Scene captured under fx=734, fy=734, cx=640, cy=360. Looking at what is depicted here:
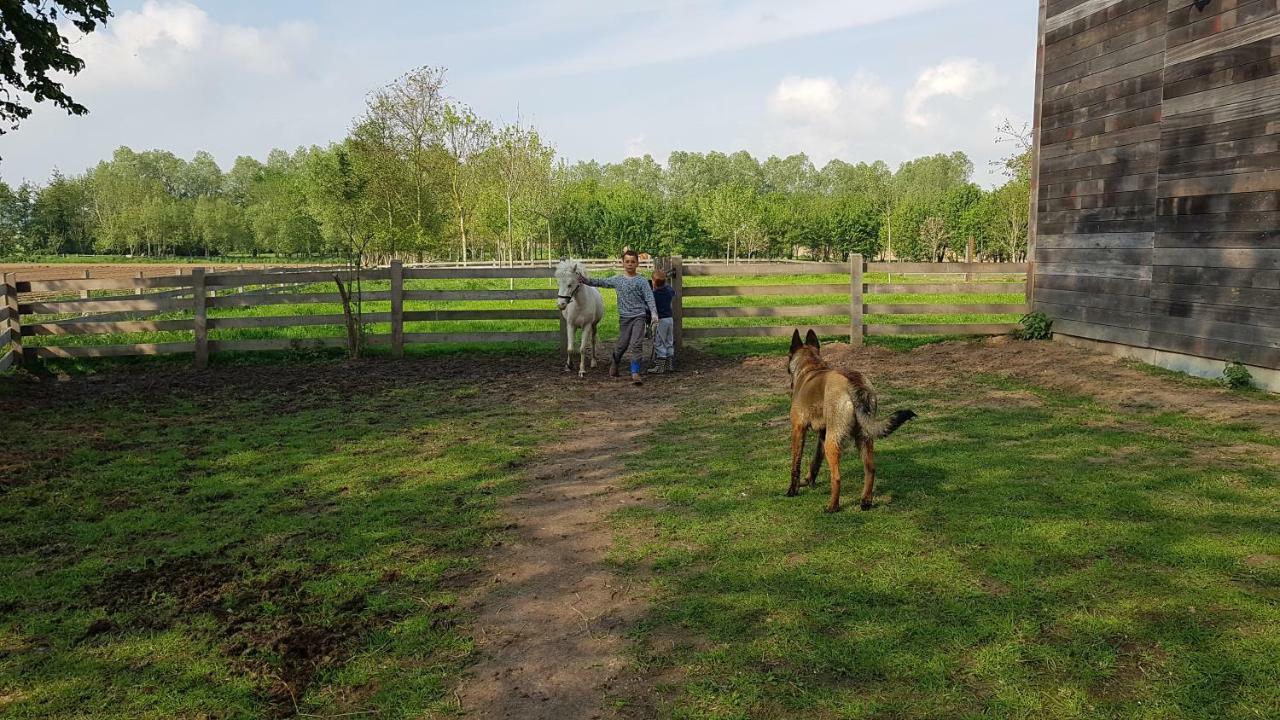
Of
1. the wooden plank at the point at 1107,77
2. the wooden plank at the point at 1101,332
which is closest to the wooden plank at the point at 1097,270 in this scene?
the wooden plank at the point at 1101,332

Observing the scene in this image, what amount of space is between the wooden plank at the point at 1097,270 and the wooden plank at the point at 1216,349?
0.87 m

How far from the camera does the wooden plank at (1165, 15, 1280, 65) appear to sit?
8.11m

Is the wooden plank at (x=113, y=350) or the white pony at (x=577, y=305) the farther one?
the wooden plank at (x=113, y=350)

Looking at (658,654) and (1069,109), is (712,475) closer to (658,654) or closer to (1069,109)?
(658,654)

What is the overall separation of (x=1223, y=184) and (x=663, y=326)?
23.2ft

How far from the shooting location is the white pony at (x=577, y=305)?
33.8 feet

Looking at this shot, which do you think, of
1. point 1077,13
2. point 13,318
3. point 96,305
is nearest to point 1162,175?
point 1077,13

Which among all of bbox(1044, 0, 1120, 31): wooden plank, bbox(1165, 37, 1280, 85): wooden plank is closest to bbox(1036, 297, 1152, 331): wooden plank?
bbox(1165, 37, 1280, 85): wooden plank

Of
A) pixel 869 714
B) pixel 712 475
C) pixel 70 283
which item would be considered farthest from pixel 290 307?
pixel 869 714

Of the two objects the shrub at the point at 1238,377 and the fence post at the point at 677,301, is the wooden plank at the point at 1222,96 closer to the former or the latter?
the shrub at the point at 1238,377

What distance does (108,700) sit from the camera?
286cm

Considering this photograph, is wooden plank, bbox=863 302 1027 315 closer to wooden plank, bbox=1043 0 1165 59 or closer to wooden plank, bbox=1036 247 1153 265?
wooden plank, bbox=1036 247 1153 265

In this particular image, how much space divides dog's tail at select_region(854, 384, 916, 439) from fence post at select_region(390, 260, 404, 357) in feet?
29.1

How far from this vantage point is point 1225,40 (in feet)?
28.3
